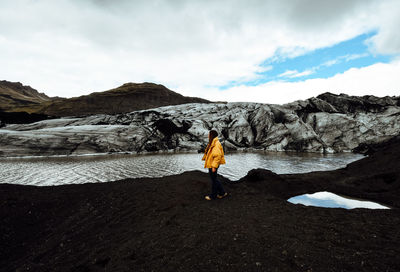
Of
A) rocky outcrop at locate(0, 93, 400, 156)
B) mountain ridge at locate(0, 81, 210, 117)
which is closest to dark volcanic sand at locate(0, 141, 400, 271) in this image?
rocky outcrop at locate(0, 93, 400, 156)

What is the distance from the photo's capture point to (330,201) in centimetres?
905

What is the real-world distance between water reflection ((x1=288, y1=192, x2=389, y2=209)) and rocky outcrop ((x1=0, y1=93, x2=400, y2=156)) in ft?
105

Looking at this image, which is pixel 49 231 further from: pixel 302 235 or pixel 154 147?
pixel 154 147

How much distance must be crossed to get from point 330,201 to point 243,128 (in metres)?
38.0

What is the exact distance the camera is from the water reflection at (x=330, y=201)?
8383 millimetres

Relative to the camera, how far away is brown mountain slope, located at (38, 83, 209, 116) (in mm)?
87750

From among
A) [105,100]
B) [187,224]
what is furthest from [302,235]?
[105,100]

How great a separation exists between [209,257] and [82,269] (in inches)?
110

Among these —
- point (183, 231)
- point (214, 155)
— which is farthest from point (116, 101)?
point (183, 231)

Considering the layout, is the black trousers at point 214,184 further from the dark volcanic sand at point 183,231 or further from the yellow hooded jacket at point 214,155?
the dark volcanic sand at point 183,231

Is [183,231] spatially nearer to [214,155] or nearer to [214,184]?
[214,184]

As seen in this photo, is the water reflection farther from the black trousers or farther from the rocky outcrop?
the rocky outcrop

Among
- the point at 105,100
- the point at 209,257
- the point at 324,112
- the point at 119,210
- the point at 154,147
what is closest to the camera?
the point at 209,257

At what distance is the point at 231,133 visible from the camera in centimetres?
4619
